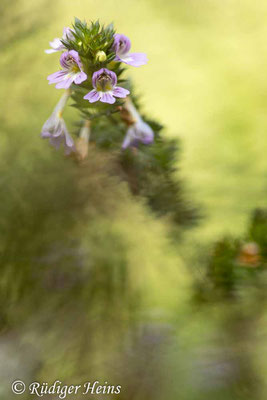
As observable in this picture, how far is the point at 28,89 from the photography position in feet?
1.69

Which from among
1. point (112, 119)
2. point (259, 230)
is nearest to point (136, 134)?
point (112, 119)

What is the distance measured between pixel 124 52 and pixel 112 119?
62mm

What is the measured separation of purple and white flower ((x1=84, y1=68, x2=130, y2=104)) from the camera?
300 mm

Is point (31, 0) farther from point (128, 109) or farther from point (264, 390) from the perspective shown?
point (264, 390)

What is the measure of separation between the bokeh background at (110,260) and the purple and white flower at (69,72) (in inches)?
3.5

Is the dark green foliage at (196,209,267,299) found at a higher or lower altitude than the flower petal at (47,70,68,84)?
lower

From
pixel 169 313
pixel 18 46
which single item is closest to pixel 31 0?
pixel 18 46

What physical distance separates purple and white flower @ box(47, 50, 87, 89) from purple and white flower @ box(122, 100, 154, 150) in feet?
0.18

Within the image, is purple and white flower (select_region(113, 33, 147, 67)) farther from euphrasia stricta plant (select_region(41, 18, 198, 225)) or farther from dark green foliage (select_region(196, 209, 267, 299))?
dark green foliage (select_region(196, 209, 267, 299))

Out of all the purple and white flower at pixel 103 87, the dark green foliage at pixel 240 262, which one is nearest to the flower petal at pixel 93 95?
the purple and white flower at pixel 103 87

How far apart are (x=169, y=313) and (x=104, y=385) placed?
0.39ft

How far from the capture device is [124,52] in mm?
330

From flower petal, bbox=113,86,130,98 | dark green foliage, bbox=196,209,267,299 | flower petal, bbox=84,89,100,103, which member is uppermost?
flower petal, bbox=113,86,130,98

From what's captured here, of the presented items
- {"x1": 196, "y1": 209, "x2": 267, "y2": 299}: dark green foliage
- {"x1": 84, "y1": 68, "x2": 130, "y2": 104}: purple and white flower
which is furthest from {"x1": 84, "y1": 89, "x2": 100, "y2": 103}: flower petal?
{"x1": 196, "y1": 209, "x2": 267, "y2": 299}: dark green foliage
